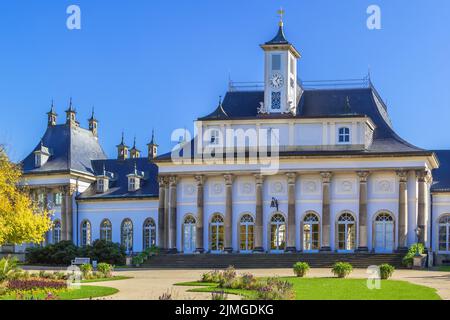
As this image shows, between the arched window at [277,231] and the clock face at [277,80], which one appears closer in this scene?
the arched window at [277,231]

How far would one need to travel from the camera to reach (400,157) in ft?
193

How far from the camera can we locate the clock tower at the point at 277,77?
6303 cm

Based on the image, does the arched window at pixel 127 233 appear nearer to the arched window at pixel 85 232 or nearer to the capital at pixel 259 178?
the arched window at pixel 85 232

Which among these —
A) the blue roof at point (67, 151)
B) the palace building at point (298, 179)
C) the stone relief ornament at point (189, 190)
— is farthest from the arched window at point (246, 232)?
the blue roof at point (67, 151)

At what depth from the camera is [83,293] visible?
103 feet

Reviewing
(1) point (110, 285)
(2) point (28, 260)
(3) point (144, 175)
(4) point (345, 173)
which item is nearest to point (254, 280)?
(1) point (110, 285)

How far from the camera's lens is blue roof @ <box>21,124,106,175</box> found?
73125 millimetres

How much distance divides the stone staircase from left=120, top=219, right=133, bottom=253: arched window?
10.8 metres

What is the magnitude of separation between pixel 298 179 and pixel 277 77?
766cm

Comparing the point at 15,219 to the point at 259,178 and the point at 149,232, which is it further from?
the point at 149,232

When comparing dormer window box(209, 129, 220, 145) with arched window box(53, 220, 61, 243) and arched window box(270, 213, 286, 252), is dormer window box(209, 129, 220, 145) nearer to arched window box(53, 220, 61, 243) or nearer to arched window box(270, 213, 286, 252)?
arched window box(270, 213, 286, 252)

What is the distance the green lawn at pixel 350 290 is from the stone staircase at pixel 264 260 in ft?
57.9

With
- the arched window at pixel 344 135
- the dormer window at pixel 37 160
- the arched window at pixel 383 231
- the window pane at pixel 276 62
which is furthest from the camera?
the dormer window at pixel 37 160

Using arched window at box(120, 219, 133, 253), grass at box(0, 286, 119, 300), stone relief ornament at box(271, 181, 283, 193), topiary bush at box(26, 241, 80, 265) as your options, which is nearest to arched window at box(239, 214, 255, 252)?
stone relief ornament at box(271, 181, 283, 193)
